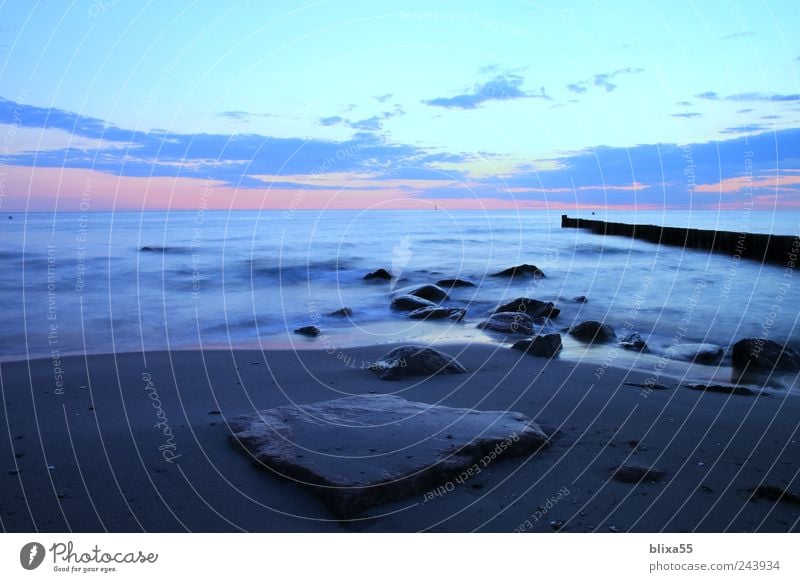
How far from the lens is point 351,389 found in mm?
5363

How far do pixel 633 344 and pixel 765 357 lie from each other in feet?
5.09

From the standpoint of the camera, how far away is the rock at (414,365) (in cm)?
567

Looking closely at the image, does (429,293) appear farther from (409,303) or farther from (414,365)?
(414,365)

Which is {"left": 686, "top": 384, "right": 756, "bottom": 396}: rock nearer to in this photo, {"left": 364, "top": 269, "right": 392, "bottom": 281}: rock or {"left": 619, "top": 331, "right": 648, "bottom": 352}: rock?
{"left": 619, "top": 331, "right": 648, "bottom": 352}: rock

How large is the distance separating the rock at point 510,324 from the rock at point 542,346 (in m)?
1.38

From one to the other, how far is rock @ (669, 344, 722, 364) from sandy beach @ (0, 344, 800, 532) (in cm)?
162

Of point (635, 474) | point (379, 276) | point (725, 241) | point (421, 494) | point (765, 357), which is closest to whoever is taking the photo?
point (421, 494)

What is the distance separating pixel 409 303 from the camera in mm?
11188

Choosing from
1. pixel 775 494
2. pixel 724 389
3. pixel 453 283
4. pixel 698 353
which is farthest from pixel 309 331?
pixel 775 494

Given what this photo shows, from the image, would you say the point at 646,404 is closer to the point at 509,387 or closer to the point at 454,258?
the point at 509,387

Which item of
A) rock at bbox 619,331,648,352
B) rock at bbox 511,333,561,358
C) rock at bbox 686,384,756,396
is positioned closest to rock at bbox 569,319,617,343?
rock at bbox 619,331,648,352

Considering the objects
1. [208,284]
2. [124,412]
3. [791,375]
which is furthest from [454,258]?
[124,412]

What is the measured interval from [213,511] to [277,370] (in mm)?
3013

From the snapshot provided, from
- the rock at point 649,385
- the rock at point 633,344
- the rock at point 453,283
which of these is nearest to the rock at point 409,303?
the rock at point 453,283
